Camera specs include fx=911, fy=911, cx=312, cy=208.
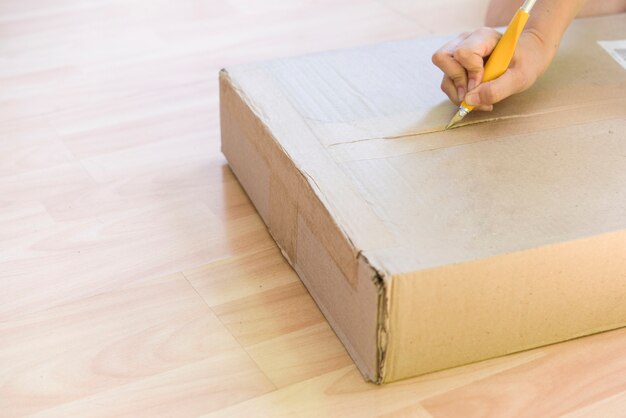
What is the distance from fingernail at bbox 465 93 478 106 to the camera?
0.88m

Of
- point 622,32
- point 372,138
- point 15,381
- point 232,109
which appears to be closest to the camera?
point 15,381

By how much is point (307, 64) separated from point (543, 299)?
40 centimetres

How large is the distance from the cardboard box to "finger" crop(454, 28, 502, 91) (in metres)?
0.04

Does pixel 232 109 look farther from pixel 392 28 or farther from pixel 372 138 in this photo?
pixel 392 28

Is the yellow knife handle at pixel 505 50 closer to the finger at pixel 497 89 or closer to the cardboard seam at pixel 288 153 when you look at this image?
the finger at pixel 497 89

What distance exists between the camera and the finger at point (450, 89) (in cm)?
91

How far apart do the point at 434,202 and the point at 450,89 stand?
0.57 feet

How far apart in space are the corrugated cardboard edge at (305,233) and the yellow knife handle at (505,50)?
19cm

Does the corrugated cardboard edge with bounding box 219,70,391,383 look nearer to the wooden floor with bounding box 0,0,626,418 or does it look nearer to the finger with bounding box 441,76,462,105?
the wooden floor with bounding box 0,0,626,418

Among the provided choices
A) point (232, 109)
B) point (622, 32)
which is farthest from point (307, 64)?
point (622, 32)

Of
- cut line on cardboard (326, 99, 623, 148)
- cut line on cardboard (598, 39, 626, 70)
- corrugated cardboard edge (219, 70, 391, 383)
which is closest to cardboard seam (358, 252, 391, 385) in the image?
corrugated cardboard edge (219, 70, 391, 383)

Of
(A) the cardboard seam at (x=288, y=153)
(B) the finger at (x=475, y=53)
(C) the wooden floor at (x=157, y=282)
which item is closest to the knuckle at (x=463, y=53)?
(B) the finger at (x=475, y=53)

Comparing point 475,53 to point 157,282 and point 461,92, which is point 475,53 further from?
point 157,282

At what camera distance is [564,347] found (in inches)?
31.4
